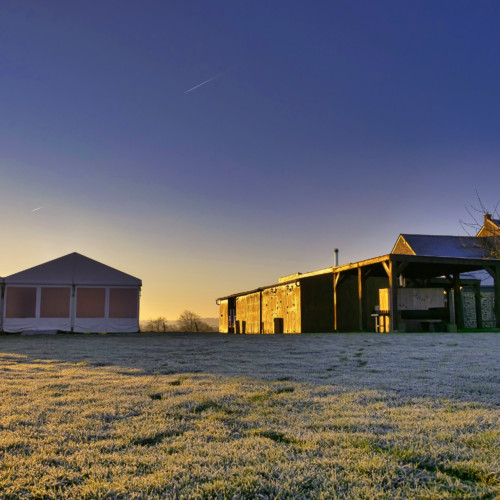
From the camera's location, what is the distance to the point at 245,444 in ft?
6.66

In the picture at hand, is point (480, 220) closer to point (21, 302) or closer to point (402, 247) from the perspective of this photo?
point (21, 302)

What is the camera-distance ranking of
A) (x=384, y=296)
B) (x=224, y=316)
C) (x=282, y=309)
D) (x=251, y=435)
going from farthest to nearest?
(x=224, y=316) < (x=282, y=309) < (x=384, y=296) < (x=251, y=435)

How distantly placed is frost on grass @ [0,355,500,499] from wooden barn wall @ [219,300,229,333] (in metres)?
22.7

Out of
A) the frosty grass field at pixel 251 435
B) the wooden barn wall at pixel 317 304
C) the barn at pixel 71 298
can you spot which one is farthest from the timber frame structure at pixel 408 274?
the frosty grass field at pixel 251 435

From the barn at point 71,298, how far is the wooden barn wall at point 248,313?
751 cm

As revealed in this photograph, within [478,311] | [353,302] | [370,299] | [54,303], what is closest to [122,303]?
[54,303]

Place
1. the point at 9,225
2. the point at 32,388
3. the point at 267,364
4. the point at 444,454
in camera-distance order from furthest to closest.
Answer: the point at 9,225 → the point at 267,364 → the point at 32,388 → the point at 444,454

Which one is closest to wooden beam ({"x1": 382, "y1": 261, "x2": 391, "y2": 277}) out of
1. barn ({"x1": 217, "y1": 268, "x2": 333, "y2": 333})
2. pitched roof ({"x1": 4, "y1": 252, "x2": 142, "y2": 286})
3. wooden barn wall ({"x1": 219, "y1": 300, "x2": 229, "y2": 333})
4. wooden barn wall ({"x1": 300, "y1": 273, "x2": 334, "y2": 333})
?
barn ({"x1": 217, "y1": 268, "x2": 333, "y2": 333})

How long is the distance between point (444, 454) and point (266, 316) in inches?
728

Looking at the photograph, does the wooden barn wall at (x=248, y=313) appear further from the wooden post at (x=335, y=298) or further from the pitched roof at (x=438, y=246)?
the pitched roof at (x=438, y=246)

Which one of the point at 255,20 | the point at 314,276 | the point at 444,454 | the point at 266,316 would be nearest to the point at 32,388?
the point at 444,454

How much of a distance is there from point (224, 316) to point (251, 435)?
2474 centimetres

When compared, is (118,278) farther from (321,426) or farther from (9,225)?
(321,426)

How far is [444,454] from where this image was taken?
6.20ft
